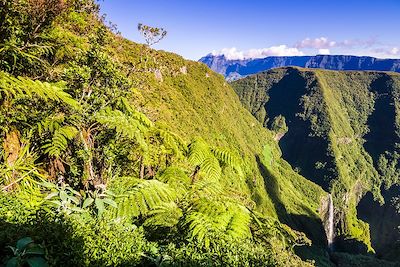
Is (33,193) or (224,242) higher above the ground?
(33,193)

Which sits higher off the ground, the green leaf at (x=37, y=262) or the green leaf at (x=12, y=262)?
the green leaf at (x=12, y=262)

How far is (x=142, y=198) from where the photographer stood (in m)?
3.99

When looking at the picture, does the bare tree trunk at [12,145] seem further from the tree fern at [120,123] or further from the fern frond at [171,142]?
the fern frond at [171,142]

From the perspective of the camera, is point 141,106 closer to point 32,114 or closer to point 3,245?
point 32,114

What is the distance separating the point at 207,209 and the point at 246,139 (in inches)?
7488

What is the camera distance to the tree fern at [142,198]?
153 inches

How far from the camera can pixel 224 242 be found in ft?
11.2

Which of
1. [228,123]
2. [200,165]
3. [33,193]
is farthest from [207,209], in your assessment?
[228,123]

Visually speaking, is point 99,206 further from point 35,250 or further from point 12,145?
point 12,145

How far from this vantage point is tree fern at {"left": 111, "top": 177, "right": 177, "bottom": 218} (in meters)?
3.88

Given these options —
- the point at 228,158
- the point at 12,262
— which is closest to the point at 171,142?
the point at 228,158

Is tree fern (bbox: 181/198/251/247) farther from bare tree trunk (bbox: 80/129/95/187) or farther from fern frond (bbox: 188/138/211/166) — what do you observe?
bare tree trunk (bbox: 80/129/95/187)

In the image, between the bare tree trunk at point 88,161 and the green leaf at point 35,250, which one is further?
the bare tree trunk at point 88,161

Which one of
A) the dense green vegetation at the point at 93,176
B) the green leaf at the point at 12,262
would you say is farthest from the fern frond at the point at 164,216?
the green leaf at the point at 12,262
